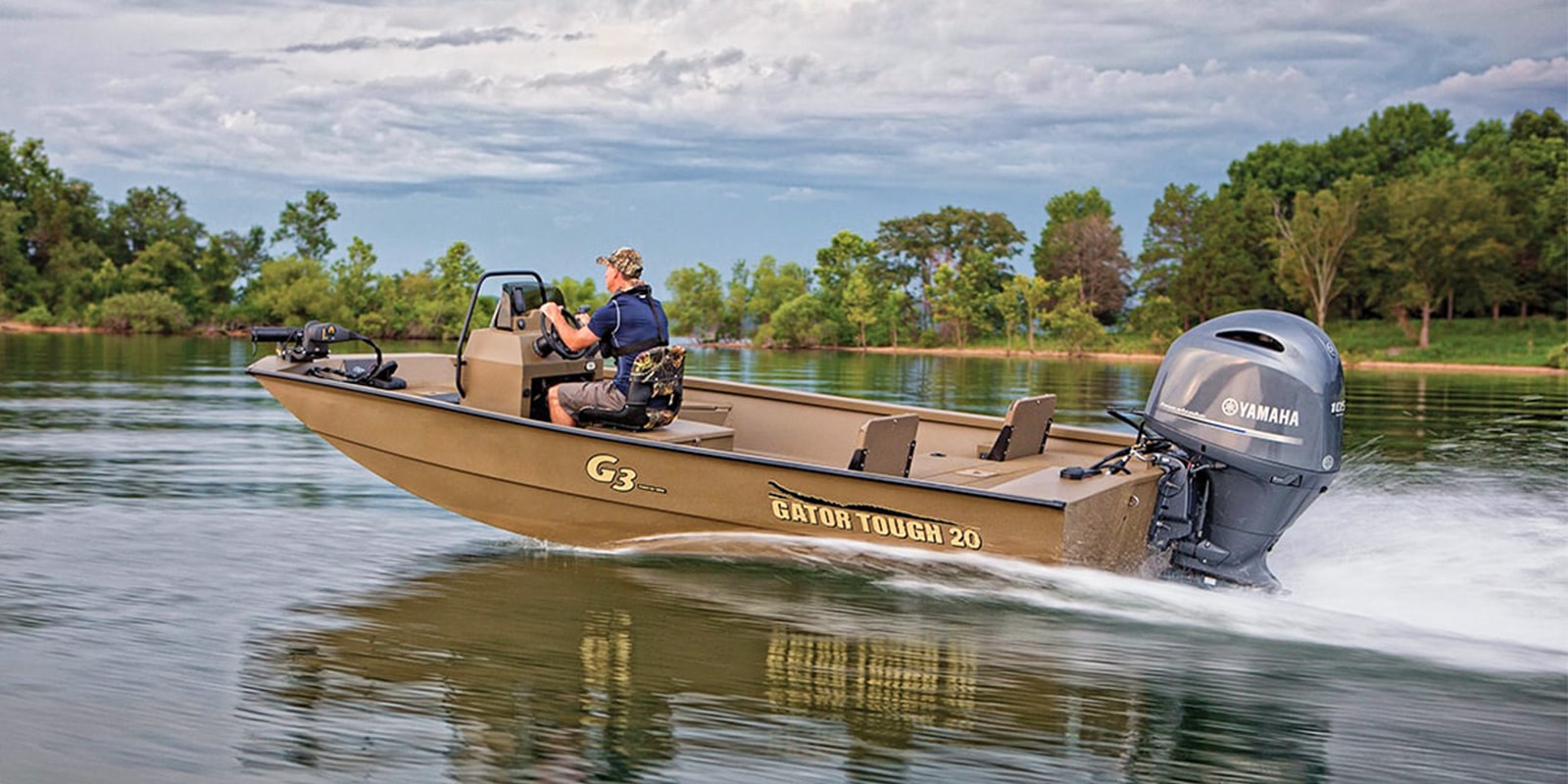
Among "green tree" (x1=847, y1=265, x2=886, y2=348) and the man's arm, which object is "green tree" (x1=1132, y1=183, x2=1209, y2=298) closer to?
"green tree" (x1=847, y1=265, x2=886, y2=348)

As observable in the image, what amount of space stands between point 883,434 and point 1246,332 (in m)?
2.11

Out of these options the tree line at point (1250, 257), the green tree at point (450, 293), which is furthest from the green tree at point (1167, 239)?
the green tree at point (450, 293)

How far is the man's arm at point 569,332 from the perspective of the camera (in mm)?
8445

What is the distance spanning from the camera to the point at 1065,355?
209 feet

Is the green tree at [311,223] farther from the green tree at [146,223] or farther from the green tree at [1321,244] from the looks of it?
the green tree at [1321,244]

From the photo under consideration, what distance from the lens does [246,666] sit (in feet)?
21.1

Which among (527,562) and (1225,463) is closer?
(1225,463)

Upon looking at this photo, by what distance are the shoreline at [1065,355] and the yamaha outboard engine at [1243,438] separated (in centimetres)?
4171

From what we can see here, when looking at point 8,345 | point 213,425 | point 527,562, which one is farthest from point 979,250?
point 527,562

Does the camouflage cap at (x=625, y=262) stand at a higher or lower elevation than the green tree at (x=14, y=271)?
lower

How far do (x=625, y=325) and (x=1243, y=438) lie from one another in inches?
145

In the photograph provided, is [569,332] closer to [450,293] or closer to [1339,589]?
[1339,589]

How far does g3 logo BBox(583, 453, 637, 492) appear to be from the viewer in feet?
27.2

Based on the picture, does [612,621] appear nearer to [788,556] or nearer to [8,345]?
[788,556]
